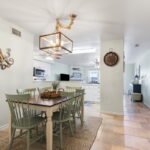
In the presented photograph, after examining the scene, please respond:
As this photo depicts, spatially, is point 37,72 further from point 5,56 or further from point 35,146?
point 35,146

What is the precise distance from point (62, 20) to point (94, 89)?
12.2ft

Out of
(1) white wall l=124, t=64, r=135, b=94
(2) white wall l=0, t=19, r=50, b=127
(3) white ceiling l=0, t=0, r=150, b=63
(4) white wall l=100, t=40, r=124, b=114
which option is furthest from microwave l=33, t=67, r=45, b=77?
(1) white wall l=124, t=64, r=135, b=94

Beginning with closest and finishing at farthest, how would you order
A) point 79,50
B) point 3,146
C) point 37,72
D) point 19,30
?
point 3,146
point 19,30
point 79,50
point 37,72

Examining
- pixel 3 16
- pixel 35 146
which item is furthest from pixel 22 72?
pixel 35 146

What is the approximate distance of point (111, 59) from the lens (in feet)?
14.0

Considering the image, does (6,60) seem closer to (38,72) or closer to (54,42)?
(54,42)

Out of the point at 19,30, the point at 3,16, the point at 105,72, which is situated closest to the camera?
the point at 3,16

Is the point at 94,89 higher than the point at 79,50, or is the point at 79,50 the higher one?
the point at 79,50

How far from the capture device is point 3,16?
283 centimetres

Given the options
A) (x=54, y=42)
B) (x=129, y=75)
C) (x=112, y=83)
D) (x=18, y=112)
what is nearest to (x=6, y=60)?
(x=54, y=42)

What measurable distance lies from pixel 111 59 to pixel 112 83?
0.84 meters

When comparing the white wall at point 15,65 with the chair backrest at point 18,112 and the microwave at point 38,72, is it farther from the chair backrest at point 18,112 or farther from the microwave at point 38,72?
the microwave at point 38,72

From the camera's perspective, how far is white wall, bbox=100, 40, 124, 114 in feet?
13.7

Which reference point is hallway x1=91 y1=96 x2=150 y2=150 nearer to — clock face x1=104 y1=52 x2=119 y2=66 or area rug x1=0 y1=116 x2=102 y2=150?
area rug x1=0 y1=116 x2=102 y2=150
